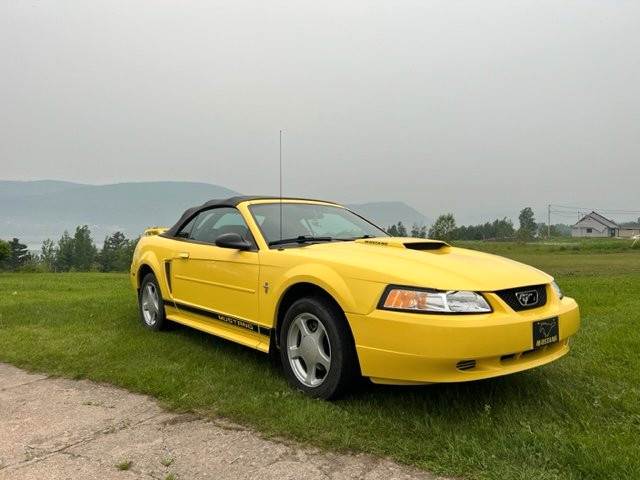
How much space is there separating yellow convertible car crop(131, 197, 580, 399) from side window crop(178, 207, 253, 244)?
2cm

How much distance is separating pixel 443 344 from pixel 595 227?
124593 mm

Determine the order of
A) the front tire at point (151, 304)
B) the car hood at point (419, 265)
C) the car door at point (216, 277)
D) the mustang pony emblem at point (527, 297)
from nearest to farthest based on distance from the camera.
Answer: the car hood at point (419, 265), the mustang pony emblem at point (527, 297), the car door at point (216, 277), the front tire at point (151, 304)

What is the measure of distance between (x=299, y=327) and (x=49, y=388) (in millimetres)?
2068

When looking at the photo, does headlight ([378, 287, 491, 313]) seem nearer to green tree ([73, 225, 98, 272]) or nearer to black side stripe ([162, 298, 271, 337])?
black side stripe ([162, 298, 271, 337])

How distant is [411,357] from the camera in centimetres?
284

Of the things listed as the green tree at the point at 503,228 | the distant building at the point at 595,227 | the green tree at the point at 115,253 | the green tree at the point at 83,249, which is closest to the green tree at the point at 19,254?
the green tree at the point at 83,249

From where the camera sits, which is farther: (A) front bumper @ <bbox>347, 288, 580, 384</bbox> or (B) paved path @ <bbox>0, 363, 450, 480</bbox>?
(A) front bumper @ <bbox>347, 288, 580, 384</bbox>

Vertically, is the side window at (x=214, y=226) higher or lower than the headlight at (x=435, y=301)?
higher

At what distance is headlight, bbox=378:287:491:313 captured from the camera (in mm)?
2861

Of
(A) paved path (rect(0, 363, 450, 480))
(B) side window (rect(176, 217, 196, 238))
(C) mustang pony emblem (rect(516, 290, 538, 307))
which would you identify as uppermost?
(B) side window (rect(176, 217, 196, 238))

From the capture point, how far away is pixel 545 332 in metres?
3.10

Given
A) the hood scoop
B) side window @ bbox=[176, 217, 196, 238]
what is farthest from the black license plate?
side window @ bbox=[176, 217, 196, 238]

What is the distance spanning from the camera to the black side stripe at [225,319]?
12.7 feet

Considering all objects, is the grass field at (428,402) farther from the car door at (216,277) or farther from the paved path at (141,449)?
the car door at (216,277)
